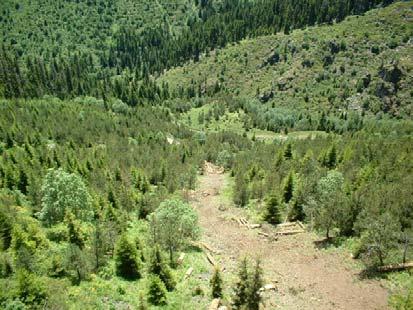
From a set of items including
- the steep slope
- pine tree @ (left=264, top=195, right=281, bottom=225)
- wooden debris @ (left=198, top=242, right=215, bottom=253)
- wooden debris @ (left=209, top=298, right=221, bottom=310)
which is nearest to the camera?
wooden debris @ (left=209, top=298, right=221, bottom=310)

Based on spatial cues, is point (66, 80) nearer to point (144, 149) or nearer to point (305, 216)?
point (144, 149)

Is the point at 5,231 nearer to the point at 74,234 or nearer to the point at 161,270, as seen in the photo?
the point at 74,234

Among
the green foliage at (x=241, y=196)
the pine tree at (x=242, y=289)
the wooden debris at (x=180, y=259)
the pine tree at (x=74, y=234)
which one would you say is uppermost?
the pine tree at (x=242, y=289)

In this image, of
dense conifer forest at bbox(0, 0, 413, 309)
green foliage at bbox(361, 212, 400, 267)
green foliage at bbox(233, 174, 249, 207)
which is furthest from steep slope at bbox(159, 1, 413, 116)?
green foliage at bbox(361, 212, 400, 267)

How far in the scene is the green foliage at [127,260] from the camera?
3894 cm

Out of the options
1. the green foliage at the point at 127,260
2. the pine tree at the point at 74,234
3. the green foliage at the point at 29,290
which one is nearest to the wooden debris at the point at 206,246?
the green foliage at the point at 127,260

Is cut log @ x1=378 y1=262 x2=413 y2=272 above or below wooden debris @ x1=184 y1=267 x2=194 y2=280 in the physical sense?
above

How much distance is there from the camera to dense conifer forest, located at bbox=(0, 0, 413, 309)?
36.6 metres

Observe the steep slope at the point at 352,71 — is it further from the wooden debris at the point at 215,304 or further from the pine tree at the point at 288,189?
the wooden debris at the point at 215,304

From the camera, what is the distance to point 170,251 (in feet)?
150

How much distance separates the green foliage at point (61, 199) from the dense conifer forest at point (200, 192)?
0.65 feet

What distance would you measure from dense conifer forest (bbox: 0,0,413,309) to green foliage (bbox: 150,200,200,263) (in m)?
0.21

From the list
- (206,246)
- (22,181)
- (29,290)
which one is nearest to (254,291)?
(29,290)

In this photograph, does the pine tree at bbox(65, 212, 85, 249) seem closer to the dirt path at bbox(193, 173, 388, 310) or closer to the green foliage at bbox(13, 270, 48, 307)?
the green foliage at bbox(13, 270, 48, 307)
